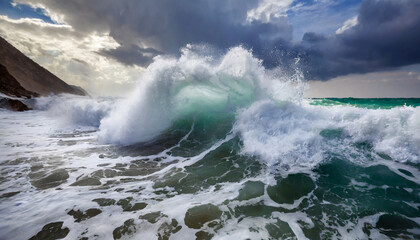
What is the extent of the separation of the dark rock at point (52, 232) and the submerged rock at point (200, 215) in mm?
1936

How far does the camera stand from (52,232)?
9.99 ft

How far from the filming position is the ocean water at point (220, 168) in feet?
10.6

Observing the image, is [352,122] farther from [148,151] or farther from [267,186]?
[148,151]

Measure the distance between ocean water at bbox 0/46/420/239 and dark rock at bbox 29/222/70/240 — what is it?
24mm

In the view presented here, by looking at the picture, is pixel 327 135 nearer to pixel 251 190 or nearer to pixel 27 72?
pixel 251 190

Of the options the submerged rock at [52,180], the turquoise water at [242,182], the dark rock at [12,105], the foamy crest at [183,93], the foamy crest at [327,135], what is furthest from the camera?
the dark rock at [12,105]

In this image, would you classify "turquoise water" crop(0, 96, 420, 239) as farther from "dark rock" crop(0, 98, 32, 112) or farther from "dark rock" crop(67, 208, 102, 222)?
"dark rock" crop(0, 98, 32, 112)

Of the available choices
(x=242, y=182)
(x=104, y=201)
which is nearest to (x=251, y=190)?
(x=242, y=182)

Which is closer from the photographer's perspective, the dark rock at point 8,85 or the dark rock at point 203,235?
the dark rock at point 203,235

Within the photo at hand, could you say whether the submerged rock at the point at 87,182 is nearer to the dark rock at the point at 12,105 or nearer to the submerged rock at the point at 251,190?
the submerged rock at the point at 251,190

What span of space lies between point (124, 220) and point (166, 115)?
6.41m

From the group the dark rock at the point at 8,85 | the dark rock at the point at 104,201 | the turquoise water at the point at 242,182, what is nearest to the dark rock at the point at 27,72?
the dark rock at the point at 8,85

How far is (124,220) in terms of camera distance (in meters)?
3.32

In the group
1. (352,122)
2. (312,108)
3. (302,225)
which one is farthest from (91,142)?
(352,122)
